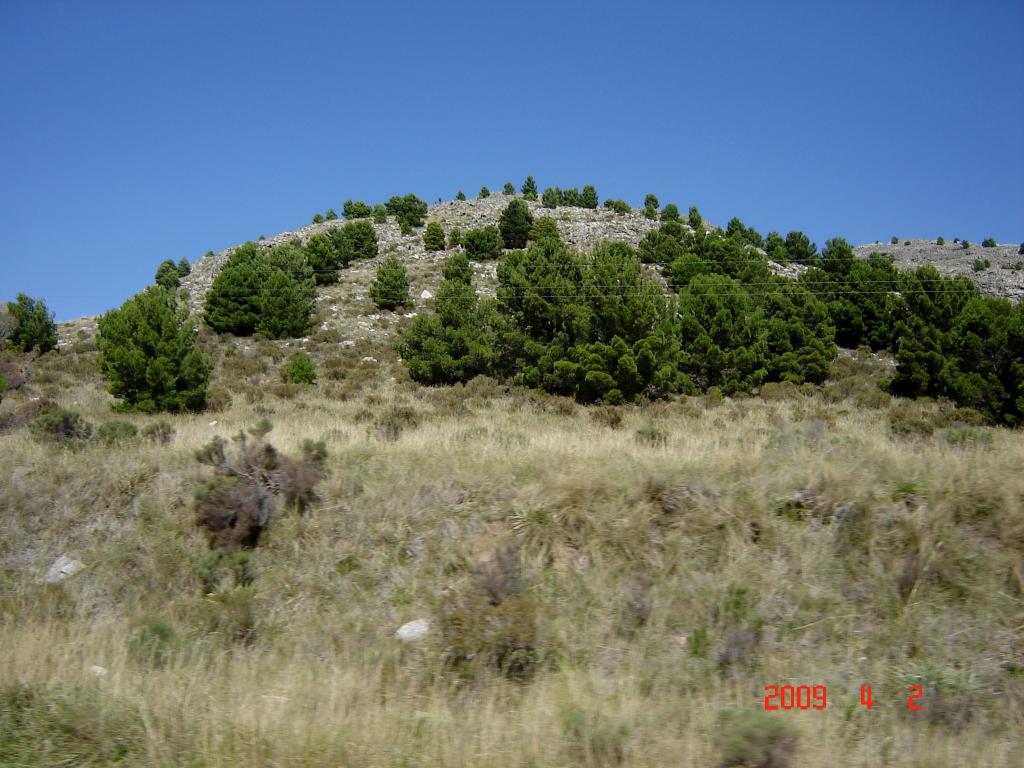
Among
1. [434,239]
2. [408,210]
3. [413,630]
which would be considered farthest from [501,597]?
[408,210]

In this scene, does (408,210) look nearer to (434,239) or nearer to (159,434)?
(434,239)

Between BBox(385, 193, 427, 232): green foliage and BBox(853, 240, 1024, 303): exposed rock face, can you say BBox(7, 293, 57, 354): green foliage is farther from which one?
BBox(853, 240, 1024, 303): exposed rock face

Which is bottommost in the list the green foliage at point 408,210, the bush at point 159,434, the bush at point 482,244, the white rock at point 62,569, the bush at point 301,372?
the white rock at point 62,569

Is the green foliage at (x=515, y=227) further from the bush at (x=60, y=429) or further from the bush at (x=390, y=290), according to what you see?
the bush at (x=60, y=429)

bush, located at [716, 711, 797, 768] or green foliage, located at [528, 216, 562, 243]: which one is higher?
green foliage, located at [528, 216, 562, 243]

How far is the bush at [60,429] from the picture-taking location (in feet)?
36.4

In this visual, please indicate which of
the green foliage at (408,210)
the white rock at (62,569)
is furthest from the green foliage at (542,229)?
the white rock at (62,569)

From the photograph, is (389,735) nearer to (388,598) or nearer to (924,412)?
(388,598)

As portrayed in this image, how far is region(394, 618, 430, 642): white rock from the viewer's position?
19.2 ft

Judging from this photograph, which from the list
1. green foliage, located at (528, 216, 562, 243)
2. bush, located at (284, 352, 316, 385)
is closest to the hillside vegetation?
bush, located at (284, 352, 316, 385)

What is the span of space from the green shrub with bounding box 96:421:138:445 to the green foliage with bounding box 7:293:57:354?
95.5 ft

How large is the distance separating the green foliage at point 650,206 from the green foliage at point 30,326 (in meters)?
54.7

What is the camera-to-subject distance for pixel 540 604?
19.8ft

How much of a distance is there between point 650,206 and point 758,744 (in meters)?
76.8
